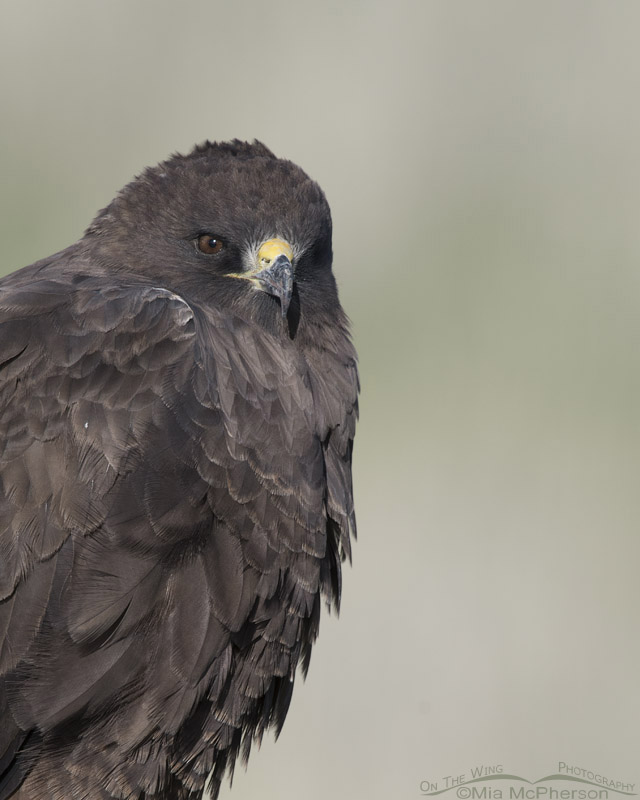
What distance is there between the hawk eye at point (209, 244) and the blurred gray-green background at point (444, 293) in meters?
3.35

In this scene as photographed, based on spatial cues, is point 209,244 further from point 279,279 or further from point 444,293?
point 444,293

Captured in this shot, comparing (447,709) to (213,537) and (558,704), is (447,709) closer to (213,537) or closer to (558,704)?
(558,704)

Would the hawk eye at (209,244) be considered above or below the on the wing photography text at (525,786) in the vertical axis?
above

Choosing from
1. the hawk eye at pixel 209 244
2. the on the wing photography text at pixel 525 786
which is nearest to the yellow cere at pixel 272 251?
the hawk eye at pixel 209 244

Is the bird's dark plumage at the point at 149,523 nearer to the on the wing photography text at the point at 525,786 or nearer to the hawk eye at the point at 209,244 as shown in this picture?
the hawk eye at the point at 209,244

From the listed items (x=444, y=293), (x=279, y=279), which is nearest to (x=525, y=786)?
(x=279, y=279)

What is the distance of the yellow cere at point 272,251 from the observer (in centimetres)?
427

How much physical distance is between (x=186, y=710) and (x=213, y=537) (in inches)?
21.1

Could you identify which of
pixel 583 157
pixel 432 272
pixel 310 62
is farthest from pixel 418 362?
pixel 310 62

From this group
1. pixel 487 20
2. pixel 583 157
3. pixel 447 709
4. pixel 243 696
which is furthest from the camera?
pixel 487 20

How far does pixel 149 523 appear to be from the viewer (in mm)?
3672

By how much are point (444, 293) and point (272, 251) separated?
511 centimetres

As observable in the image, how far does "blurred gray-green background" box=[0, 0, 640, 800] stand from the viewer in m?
6.96

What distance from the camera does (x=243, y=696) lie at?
4004mm
